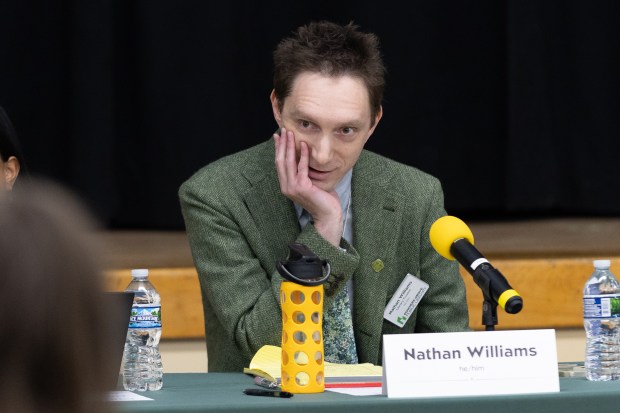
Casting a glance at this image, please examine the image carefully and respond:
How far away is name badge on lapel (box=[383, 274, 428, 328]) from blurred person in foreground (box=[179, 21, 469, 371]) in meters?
0.02

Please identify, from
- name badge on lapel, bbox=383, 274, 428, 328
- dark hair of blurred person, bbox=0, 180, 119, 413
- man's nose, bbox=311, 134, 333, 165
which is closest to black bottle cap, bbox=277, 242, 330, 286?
man's nose, bbox=311, 134, 333, 165

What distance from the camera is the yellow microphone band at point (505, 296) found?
1744 mm

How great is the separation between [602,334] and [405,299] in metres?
0.53

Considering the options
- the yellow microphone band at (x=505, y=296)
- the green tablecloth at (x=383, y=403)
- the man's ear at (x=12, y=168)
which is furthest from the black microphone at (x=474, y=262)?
the man's ear at (x=12, y=168)

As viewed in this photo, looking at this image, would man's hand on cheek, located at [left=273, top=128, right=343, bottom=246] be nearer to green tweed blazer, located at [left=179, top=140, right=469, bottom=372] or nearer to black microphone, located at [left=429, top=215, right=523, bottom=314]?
green tweed blazer, located at [left=179, top=140, right=469, bottom=372]

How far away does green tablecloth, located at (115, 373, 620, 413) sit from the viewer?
1681 millimetres

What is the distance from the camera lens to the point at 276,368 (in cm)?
209

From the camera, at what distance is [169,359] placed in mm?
3418

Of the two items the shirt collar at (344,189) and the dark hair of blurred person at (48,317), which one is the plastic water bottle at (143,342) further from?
the dark hair of blurred person at (48,317)

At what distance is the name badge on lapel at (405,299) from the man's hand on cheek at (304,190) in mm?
239

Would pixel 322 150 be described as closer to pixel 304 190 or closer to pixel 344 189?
pixel 304 190

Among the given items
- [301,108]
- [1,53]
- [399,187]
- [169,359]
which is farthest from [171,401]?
[1,53]

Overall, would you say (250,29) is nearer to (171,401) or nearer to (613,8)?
(613,8)

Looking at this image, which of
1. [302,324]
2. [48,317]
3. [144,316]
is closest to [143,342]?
[144,316]
